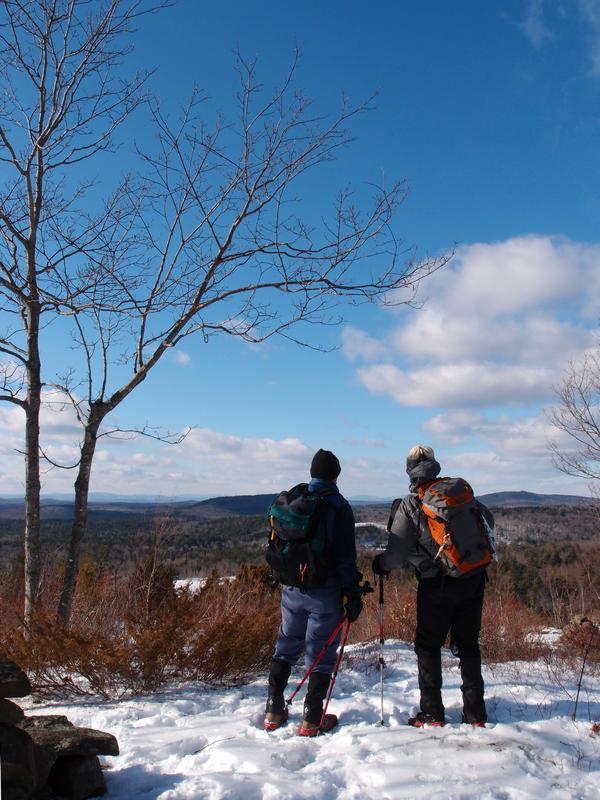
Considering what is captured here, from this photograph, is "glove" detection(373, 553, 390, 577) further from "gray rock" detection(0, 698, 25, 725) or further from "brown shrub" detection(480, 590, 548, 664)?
"brown shrub" detection(480, 590, 548, 664)

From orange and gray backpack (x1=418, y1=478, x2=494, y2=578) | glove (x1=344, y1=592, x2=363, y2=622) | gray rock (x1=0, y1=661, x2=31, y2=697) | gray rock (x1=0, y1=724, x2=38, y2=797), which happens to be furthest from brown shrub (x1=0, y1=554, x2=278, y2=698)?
gray rock (x1=0, y1=724, x2=38, y2=797)

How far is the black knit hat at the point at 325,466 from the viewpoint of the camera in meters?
4.14

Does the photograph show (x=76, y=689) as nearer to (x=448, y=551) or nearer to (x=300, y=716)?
(x=300, y=716)

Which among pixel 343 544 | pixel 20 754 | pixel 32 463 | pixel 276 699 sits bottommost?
pixel 276 699

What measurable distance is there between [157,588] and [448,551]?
3.54m

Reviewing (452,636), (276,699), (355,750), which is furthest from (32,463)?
(452,636)

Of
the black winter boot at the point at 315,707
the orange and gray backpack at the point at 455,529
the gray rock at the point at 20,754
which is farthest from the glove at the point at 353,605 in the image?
the gray rock at the point at 20,754

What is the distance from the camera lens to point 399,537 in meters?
3.97

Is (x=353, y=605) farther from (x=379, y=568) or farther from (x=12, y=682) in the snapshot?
(x=12, y=682)

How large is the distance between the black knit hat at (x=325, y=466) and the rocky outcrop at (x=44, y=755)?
80.4 inches

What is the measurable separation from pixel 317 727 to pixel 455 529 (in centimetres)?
154

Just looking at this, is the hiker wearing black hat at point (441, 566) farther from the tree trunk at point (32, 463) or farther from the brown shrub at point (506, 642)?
the tree trunk at point (32, 463)

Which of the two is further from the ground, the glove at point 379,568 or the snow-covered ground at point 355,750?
the glove at point 379,568

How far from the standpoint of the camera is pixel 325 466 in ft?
13.6
